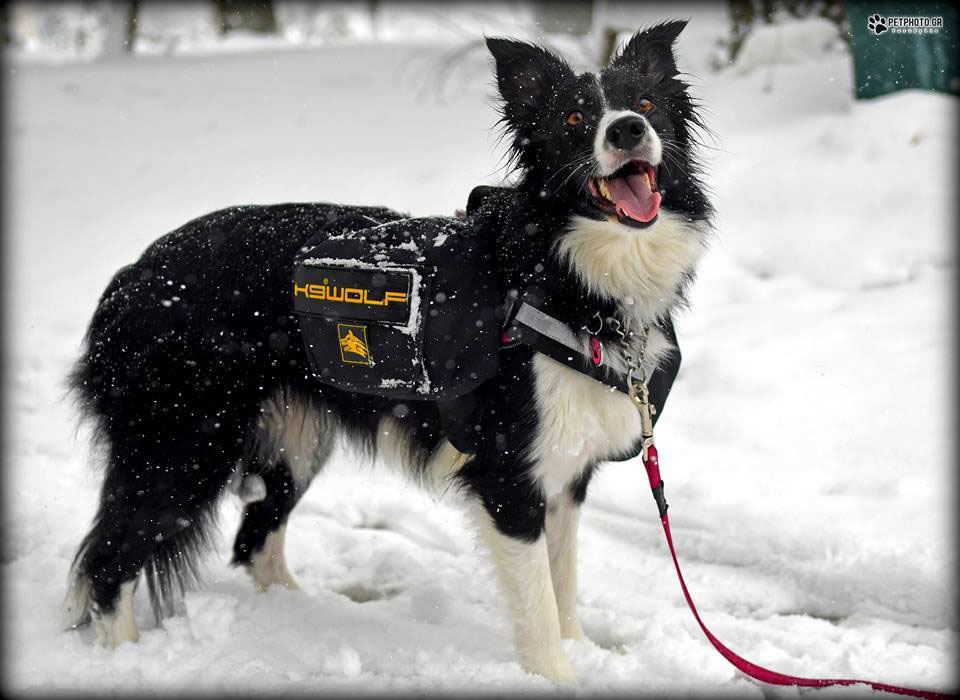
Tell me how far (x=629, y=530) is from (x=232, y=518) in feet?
6.61

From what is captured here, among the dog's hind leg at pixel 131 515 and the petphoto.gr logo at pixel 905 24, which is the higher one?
the petphoto.gr logo at pixel 905 24

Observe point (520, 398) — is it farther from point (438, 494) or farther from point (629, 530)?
point (629, 530)

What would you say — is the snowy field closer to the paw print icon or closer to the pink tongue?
the paw print icon

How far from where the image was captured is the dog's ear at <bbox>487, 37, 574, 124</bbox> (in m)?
2.84

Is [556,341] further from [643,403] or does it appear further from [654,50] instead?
[654,50]

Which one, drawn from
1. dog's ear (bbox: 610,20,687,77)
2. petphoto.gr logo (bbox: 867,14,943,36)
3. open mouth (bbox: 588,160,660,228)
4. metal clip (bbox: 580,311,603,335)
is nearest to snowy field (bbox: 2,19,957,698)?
petphoto.gr logo (bbox: 867,14,943,36)

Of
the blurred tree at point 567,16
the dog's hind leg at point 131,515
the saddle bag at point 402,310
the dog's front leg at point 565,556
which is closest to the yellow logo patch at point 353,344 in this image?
the saddle bag at point 402,310

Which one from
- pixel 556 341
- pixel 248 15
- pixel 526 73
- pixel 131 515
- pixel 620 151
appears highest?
pixel 248 15

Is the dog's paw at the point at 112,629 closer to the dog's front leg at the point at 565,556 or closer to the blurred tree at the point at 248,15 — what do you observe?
the dog's front leg at the point at 565,556

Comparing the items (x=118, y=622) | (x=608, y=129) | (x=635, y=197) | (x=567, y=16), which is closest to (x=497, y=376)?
(x=635, y=197)

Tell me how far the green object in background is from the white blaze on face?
5425 millimetres

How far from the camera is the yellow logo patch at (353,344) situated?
9.46 ft

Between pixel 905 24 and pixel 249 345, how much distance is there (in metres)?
6.20

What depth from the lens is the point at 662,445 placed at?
468 centimetres
